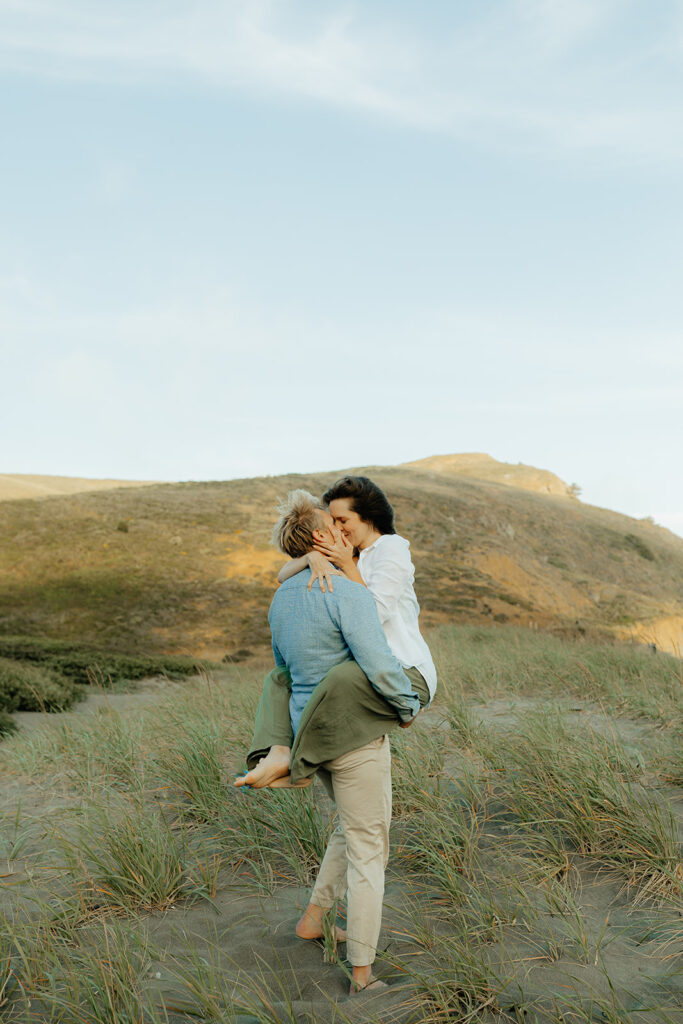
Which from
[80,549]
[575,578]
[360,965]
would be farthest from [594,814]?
[575,578]

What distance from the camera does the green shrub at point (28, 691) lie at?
10.6 meters

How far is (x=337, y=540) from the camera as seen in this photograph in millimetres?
2934

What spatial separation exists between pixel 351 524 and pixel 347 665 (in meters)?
0.66

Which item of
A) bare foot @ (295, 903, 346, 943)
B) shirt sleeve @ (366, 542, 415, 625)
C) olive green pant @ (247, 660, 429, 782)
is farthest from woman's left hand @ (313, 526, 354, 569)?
bare foot @ (295, 903, 346, 943)

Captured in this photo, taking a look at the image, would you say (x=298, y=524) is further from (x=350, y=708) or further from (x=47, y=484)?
(x=47, y=484)

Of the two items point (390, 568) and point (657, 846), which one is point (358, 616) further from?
point (657, 846)

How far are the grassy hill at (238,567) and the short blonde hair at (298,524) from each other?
41.7 ft

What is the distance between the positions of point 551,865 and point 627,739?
2105mm

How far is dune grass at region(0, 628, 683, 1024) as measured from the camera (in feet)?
8.54

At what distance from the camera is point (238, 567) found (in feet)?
90.6

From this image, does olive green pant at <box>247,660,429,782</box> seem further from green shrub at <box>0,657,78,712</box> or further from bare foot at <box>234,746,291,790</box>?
green shrub at <box>0,657,78,712</box>

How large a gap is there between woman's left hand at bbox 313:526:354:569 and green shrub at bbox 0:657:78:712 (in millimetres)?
Answer: 8527

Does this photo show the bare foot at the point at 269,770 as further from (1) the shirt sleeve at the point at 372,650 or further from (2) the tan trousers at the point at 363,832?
(1) the shirt sleeve at the point at 372,650

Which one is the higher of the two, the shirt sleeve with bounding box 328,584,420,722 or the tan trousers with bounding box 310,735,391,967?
the shirt sleeve with bounding box 328,584,420,722
